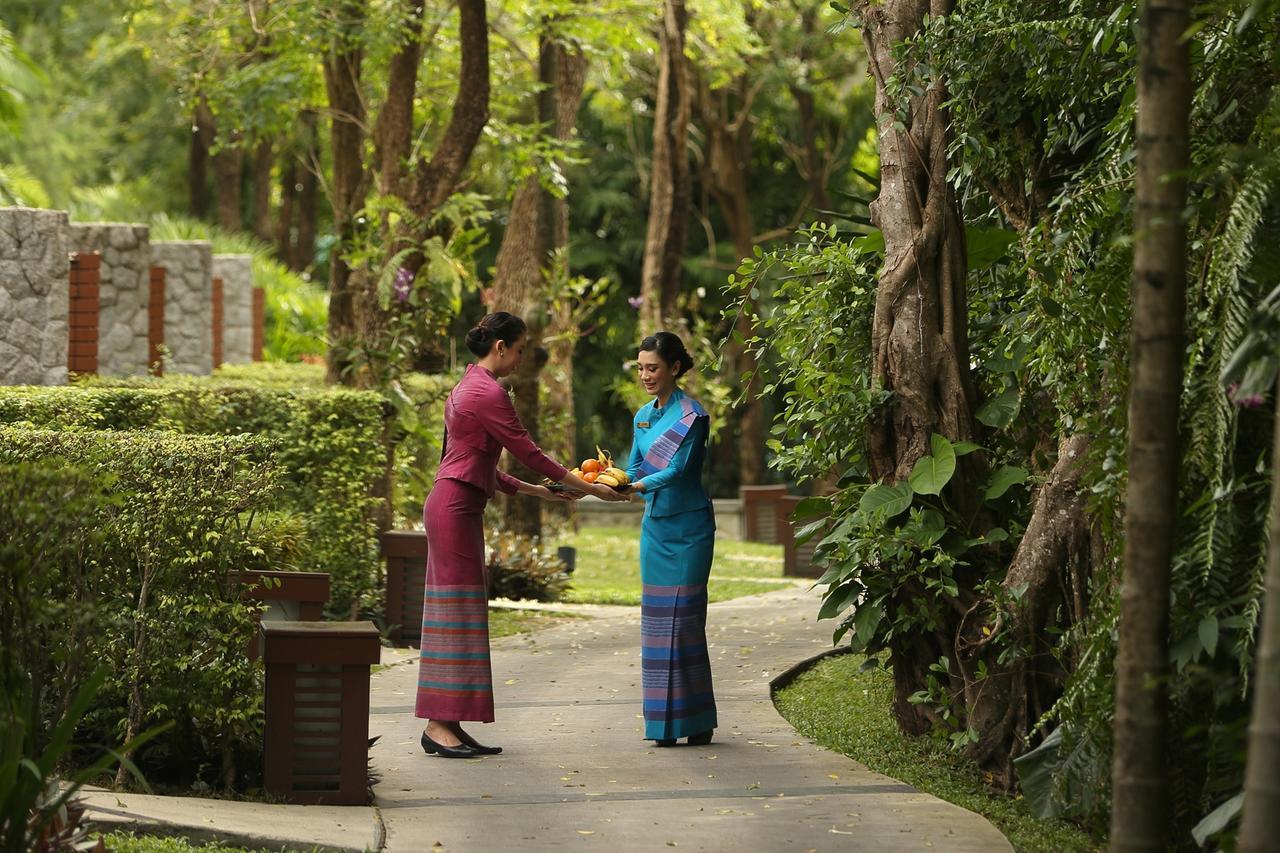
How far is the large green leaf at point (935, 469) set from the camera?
7141mm


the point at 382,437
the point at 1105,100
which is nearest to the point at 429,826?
the point at 1105,100

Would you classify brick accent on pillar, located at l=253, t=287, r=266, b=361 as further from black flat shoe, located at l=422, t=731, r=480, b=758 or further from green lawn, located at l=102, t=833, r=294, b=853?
green lawn, located at l=102, t=833, r=294, b=853

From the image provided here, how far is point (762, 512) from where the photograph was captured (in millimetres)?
22859

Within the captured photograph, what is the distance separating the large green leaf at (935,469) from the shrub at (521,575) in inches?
288

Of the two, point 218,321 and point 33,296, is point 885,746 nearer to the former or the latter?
point 33,296

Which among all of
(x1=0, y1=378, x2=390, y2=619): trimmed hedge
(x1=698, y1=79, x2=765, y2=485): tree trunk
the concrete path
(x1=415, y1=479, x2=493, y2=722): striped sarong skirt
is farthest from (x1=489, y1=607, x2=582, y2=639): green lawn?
(x1=698, y1=79, x2=765, y2=485): tree trunk

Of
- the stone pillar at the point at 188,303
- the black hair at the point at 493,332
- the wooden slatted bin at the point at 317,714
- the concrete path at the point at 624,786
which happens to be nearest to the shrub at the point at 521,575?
the concrete path at the point at 624,786

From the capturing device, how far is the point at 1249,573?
17.3 feet

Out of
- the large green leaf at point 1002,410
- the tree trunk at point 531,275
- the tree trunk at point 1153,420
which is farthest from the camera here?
the tree trunk at point 531,275

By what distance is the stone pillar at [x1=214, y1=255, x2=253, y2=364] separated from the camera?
23.4m

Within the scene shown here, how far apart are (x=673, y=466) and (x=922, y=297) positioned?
4.72ft

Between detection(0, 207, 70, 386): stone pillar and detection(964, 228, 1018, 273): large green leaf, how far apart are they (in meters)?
9.27

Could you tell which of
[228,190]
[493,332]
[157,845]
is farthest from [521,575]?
[228,190]

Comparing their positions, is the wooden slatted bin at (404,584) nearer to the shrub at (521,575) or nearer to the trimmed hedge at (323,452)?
the trimmed hedge at (323,452)
